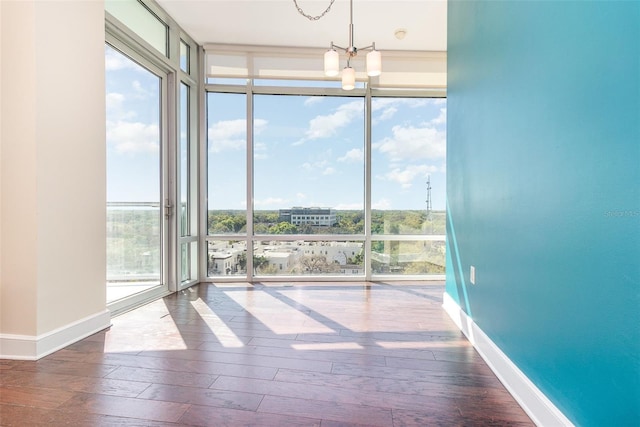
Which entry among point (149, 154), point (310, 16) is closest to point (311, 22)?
point (310, 16)

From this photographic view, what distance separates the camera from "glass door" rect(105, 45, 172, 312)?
305 centimetres

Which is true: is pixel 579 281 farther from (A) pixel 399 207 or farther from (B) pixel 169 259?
(B) pixel 169 259

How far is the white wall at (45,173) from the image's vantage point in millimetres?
2141

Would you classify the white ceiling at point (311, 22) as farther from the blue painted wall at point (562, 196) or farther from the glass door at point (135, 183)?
the blue painted wall at point (562, 196)

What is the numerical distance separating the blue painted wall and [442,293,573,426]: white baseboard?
47 mm

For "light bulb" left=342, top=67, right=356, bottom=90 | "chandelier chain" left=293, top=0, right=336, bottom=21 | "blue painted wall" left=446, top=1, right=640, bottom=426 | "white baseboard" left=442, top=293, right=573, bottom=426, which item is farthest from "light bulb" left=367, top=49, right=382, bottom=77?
"white baseboard" left=442, top=293, right=573, bottom=426

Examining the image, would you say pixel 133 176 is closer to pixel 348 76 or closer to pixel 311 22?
pixel 348 76

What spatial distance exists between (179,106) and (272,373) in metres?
3.16

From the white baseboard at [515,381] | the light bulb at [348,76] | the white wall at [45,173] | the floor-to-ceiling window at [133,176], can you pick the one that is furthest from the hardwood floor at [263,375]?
the light bulb at [348,76]

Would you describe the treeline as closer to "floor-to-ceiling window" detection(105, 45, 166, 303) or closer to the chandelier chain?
"floor-to-ceiling window" detection(105, 45, 166, 303)

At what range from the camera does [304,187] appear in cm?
455

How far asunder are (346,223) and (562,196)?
3.22 metres

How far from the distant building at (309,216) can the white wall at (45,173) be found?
7.71 feet

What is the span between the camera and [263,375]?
78.7 inches
